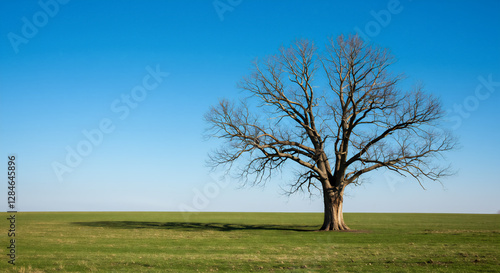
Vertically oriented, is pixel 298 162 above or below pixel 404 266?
above

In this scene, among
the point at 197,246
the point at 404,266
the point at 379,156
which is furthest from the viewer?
the point at 379,156

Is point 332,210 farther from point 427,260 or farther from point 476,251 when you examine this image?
point 427,260

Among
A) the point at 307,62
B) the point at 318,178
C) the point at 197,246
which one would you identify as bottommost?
the point at 197,246

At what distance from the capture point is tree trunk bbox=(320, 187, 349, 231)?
111 ft

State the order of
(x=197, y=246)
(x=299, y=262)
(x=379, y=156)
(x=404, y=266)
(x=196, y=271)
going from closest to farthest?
(x=196, y=271) < (x=404, y=266) < (x=299, y=262) < (x=197, y=246) < (x=379, y=156)

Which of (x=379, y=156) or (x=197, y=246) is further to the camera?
(x=379, y=156)

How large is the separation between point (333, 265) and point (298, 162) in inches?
781

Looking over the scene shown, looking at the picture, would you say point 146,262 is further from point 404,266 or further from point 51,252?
point 404,266

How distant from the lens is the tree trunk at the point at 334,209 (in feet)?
111

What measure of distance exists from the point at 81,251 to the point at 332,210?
20.6 meters

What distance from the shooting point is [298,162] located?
113ft

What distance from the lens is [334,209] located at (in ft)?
111

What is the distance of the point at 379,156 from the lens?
33.0 meters

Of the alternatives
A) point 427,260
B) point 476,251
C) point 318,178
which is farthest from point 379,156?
point 427,260
